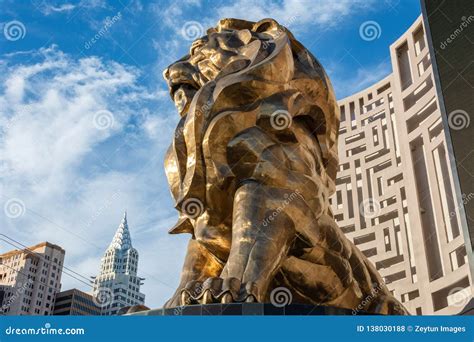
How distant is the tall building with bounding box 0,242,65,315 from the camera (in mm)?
38281

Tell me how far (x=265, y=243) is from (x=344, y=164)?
15.4m

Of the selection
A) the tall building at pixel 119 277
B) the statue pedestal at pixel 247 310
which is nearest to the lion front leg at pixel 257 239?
the statue pedestal at pixel 247 310

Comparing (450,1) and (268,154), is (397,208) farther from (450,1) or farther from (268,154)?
(268,154)

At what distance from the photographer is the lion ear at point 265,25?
5301 mm
